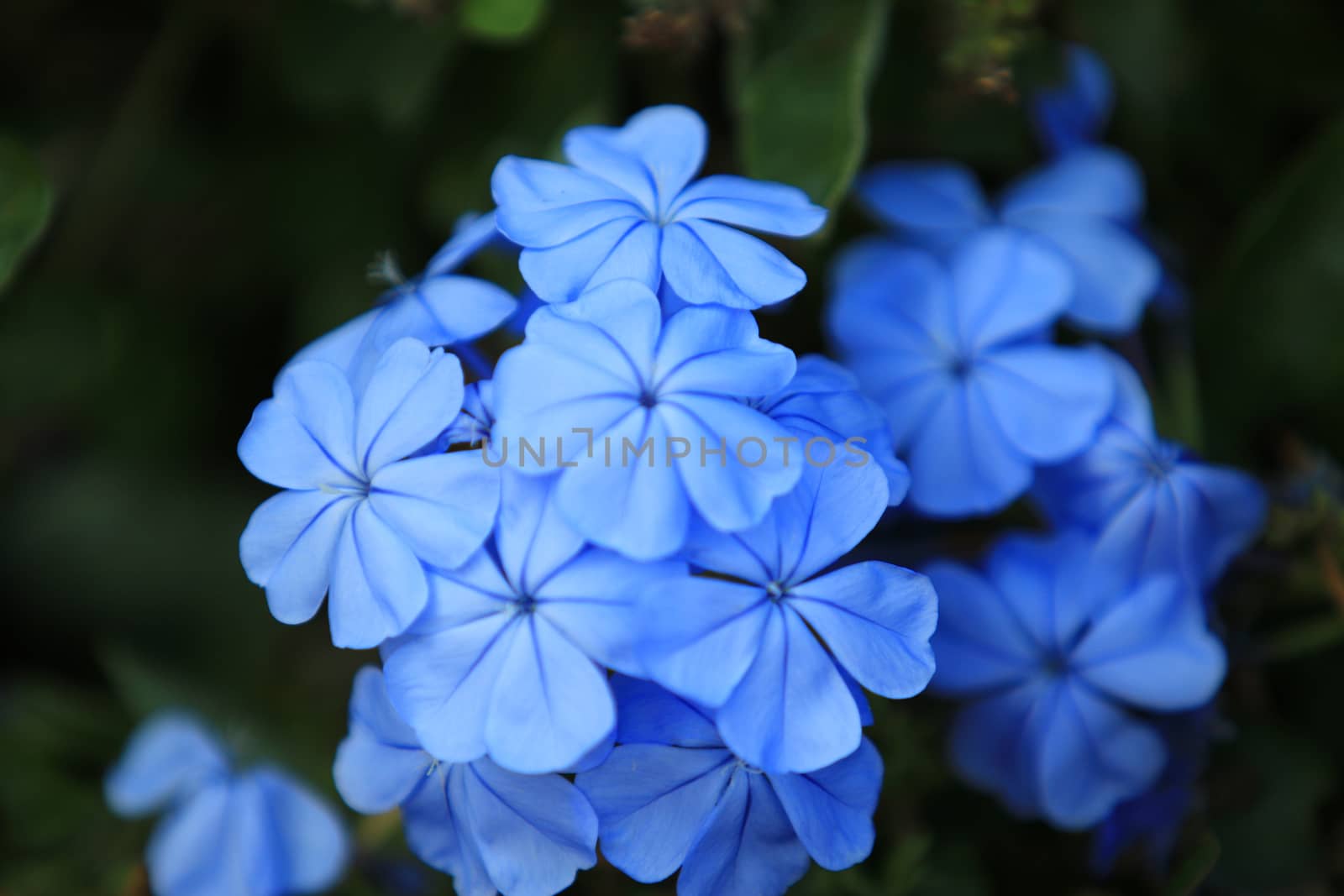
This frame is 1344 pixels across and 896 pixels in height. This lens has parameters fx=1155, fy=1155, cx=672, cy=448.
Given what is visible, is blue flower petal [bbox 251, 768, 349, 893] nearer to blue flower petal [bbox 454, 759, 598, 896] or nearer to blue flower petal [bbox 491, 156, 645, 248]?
blue flower petal [bbox 454, 759, 598, 896]

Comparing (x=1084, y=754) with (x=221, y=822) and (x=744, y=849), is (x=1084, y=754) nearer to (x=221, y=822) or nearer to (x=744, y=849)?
(x=744, y=849)

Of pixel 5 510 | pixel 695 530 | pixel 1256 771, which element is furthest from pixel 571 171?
pixel 5 510

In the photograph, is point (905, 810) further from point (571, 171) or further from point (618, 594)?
point (571, 171)

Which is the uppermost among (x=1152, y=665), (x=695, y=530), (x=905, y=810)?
(x=695, y=530)

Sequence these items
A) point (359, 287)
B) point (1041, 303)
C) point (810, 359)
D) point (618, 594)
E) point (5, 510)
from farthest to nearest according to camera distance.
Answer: point (5, 510) → point (359, 287) → point (1041, 303) → point (810, 359) → point (618, 594)

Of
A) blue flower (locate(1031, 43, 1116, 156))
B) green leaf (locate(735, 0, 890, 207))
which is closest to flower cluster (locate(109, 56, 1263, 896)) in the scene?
green leaf (locate(735, 0, 890, 207))

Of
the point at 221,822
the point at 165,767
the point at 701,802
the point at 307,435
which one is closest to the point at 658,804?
the point at 701,802

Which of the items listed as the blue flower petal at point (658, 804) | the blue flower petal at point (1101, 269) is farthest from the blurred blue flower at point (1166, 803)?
the blue flower petal at point (658, 804)
